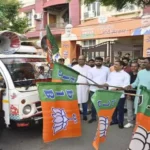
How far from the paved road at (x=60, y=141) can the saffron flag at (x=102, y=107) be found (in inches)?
53.2

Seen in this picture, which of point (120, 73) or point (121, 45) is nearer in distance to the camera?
point (120, 73)

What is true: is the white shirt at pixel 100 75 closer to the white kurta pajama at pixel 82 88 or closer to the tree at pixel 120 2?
the white kurta pajama at pixel 82 88

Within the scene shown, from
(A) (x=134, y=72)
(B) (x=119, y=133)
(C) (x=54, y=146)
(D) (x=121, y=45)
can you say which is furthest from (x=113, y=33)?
(C) (x=54, y=146)

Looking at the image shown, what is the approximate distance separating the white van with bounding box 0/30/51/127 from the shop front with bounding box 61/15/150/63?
7.50 metres

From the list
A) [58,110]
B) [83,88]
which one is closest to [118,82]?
[83,88]

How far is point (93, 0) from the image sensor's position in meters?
5.92

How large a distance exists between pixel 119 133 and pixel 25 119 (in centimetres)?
212

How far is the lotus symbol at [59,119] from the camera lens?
414cm

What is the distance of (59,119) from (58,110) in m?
0.14

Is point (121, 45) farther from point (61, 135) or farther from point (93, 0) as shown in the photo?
point (61, 135)

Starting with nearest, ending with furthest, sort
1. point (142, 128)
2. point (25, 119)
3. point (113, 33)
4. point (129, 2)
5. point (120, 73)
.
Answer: point (142, 128) < point (25, 119) < point (129, 2) < point (120, 73) < point (113, 33)

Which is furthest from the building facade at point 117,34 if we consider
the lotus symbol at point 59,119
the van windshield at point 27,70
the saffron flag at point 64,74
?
the lotus symbol at point 59,119

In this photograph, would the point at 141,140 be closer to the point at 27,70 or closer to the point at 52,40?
the point at 27,70

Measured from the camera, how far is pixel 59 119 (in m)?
4.19
